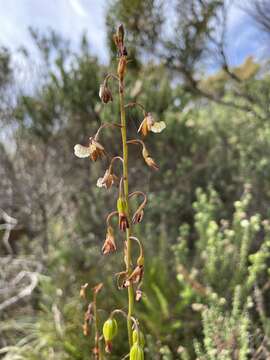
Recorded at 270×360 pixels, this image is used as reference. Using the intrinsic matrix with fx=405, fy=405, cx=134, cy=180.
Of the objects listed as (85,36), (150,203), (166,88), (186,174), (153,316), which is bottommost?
(153,316)

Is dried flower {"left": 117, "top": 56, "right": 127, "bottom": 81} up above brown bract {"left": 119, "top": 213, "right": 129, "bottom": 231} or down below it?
above

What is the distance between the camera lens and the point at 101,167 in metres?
3.33

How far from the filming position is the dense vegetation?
252 centimetres

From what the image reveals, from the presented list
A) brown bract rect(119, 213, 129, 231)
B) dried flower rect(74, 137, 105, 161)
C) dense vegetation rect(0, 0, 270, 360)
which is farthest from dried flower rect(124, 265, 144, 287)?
dense vegetation rect(0, 0, 270, 360)

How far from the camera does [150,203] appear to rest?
3041mm

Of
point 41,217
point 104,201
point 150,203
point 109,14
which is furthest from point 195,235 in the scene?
point 109,14

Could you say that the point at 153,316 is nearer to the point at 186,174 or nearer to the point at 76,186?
the point at 186,174

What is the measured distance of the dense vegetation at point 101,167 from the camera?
2520mm

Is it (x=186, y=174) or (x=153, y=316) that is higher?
(x=186, y=174)

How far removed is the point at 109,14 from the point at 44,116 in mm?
1018

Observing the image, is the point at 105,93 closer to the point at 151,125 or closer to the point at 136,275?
the point at 151,125

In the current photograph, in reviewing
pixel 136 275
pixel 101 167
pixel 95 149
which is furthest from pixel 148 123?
pixel 101 167

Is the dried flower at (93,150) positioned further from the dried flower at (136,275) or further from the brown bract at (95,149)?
the dried flower at (136,275)

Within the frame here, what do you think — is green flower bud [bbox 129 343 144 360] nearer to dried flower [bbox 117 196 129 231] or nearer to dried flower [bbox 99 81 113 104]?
dried flower [bbox 117 196 129 231]
